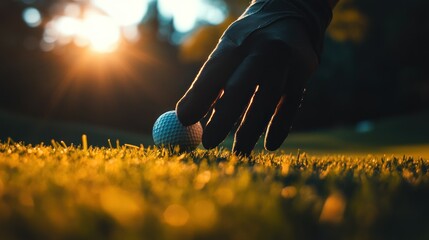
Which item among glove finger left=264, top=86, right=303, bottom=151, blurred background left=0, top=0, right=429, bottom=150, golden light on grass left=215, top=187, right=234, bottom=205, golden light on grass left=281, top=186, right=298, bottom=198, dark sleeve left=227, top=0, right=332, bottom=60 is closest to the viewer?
golden light on grass left=215, top=187, right=234, bottom=205

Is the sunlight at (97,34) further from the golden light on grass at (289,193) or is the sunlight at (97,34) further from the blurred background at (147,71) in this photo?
the golden light on grass at (289,193)

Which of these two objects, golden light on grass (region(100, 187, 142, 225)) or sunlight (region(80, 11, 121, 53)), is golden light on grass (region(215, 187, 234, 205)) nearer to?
golden light on grass (region(100, 187, 142, 225))

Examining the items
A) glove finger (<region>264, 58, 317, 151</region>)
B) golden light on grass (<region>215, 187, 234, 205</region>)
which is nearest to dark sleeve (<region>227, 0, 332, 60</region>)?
glove finger (<region>264, 58, 317, 151</region>)

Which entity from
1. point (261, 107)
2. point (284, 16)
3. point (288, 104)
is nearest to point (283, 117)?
point (288, 104)

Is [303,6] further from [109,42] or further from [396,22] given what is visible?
[396,22]

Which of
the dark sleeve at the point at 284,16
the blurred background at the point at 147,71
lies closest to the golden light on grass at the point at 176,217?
the dark sleeve at the point at 284,16

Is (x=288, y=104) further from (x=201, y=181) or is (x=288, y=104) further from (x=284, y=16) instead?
(x=201, y=181)
